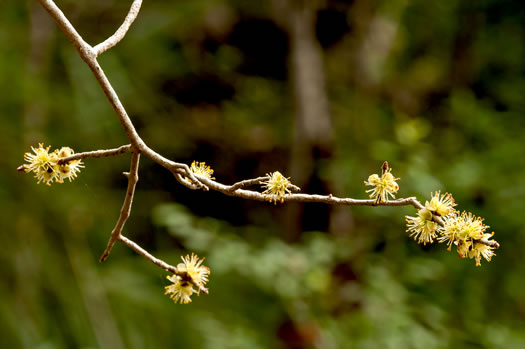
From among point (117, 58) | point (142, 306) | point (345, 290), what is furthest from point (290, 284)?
point (117, 58)

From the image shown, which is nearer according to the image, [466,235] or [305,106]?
[466,235]

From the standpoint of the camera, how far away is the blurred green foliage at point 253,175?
2154mm

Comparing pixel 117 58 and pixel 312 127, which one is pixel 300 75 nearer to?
pixel 312 127

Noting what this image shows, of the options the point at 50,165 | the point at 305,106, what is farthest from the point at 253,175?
the point at 50,165

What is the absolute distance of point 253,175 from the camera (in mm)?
3402

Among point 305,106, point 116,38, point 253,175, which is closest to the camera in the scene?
point 116,38

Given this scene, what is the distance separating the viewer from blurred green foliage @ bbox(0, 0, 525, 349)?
215 centimetres

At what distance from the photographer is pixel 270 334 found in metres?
2.57

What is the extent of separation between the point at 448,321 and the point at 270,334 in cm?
89

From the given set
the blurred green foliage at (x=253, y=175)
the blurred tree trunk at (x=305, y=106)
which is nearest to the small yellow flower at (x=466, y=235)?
the blurred green foliage at (x=253, y=175)

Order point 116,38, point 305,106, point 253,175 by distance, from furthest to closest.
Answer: point 253,175
point 305,106
point 116,38

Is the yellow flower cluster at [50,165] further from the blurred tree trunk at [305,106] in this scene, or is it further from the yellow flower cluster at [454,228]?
the blurred tree trunk at [305,106]

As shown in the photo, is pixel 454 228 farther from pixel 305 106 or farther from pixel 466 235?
pixel 305 106

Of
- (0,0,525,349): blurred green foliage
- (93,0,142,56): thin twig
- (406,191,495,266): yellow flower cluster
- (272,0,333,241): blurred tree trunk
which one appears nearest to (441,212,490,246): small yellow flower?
(406,191,495,266): yellow flower cluster
